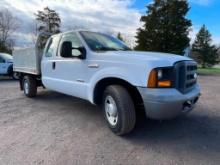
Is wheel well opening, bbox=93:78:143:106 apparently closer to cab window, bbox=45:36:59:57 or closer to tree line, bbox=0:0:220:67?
cab window, bbox=45:36:59:57

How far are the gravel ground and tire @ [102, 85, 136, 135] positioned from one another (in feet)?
0.70

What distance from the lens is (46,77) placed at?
18.5 feet

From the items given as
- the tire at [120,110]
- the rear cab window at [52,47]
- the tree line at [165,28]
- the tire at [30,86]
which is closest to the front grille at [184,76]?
the tire at [120,110]

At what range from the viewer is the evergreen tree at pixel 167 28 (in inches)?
945

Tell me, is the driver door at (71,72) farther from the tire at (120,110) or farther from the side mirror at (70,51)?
the tire at (120,110)

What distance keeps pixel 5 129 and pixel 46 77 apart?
1.95 meters

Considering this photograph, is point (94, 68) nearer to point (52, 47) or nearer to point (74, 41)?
point (74, 41)

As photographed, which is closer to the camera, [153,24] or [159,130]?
[159,130]

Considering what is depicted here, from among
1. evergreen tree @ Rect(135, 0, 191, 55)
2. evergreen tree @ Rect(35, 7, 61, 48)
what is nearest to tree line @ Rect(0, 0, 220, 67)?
evergreen tree @ Rect(135, 0, 191, 55)

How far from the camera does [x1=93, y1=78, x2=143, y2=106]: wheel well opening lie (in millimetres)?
3613

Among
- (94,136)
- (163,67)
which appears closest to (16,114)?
(94,136)

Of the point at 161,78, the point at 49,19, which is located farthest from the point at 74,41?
the point at 49,19

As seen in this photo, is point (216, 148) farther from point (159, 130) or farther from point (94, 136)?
point (94, 136)

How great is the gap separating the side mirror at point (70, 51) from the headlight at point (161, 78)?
164 cm
